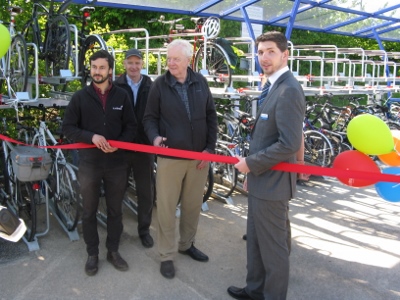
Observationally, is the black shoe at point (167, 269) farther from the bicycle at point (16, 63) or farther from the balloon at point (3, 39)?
the bicycle at point (16, 63)

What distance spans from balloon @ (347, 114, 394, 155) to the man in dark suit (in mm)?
530

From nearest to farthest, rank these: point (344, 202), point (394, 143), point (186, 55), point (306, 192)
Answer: point (394, 143) < point (186, 55) < point (344, 202) < point (306, 192)

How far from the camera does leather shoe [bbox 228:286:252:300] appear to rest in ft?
11.0

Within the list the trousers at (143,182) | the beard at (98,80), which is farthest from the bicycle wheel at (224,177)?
the beard at (98,80)

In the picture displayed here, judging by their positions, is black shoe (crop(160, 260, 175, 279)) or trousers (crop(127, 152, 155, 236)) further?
trousers (crop(127, 152, 155, 236))

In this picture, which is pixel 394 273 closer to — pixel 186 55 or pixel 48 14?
pixel 186 55

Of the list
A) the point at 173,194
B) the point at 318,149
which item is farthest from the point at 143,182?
the point at 318,149

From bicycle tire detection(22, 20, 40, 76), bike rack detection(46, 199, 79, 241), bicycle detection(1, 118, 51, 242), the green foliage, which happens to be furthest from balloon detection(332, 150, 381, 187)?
the green foliage

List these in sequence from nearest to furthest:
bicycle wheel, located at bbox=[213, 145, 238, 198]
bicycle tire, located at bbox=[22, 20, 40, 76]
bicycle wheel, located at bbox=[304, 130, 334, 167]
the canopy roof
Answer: bicycle tire, located at bbox=[22, 20, 40, 76] < bicycle wheel, located at bbox=[213, 145, 238, 198] < bicycle wheel, located at bbox=[304, 130, 334, 167] < the canopy roof

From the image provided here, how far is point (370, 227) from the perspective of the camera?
201 inches

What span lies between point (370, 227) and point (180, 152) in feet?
9.76

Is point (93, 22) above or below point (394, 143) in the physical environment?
above

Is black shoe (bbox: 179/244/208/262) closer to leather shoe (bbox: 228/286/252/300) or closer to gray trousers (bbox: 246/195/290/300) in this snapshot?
leather shoe (bbox: 228/286/252/300)

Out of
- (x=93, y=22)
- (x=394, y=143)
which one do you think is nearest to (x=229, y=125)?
(x=394, y=143)
